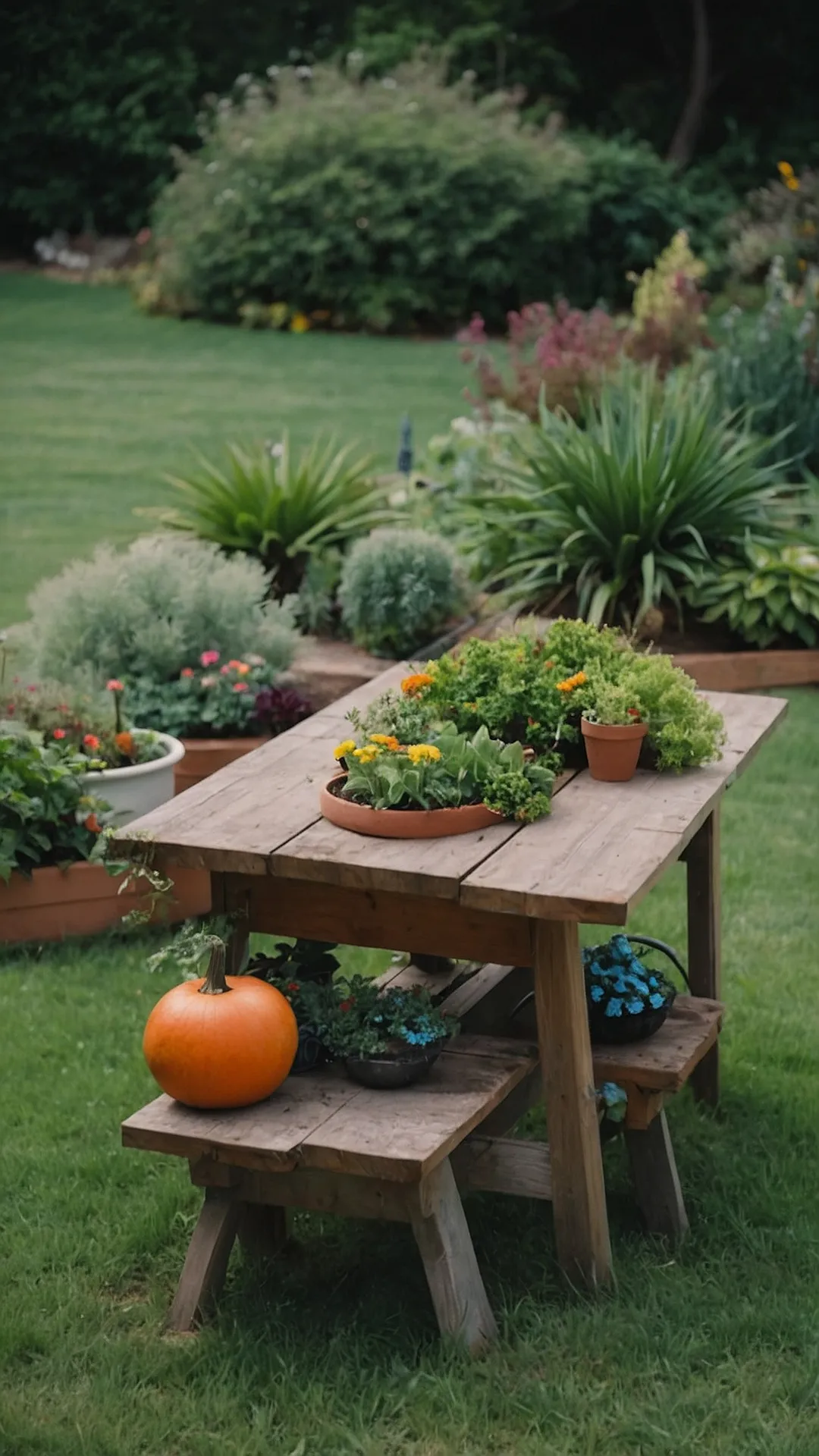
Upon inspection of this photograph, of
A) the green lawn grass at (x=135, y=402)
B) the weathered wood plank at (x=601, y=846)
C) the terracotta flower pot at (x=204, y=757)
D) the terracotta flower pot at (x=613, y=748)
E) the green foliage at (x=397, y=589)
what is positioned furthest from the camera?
the green lawn grass at (x=135, y=402)

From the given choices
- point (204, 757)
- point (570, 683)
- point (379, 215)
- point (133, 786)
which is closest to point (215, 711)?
point (204, 757)

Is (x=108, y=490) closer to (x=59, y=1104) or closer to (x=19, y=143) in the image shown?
(x=59, y=1104)

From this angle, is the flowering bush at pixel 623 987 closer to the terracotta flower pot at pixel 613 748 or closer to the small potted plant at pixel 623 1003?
the small potted plant at pixel 623 1003

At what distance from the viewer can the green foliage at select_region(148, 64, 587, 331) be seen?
15609 millimetres

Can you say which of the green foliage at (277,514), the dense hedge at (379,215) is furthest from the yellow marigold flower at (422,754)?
the dense hedge at (379,215)

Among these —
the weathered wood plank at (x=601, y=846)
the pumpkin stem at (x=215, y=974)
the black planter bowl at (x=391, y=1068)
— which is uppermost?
the weathered wood plank at (x=601, y=846)

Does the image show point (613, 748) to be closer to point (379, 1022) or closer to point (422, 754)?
point (422, 754)

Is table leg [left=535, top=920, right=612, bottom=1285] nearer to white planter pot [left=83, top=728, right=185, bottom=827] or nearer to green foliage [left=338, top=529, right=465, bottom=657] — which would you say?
white planter pot [left=83, top=728, right=185, bottom=827]

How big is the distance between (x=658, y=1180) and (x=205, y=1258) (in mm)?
954

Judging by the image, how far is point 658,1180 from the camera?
3.65 meters

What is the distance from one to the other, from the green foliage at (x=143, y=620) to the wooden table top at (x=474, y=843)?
94.4 inches

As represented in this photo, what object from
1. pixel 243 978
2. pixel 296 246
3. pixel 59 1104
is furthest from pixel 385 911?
pixel 296 246

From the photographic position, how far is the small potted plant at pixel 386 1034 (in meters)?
3.19

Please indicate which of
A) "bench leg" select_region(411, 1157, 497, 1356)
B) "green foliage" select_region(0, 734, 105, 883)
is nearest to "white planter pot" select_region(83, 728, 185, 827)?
"green foliage" select_region(0, 734, 105, 883)
